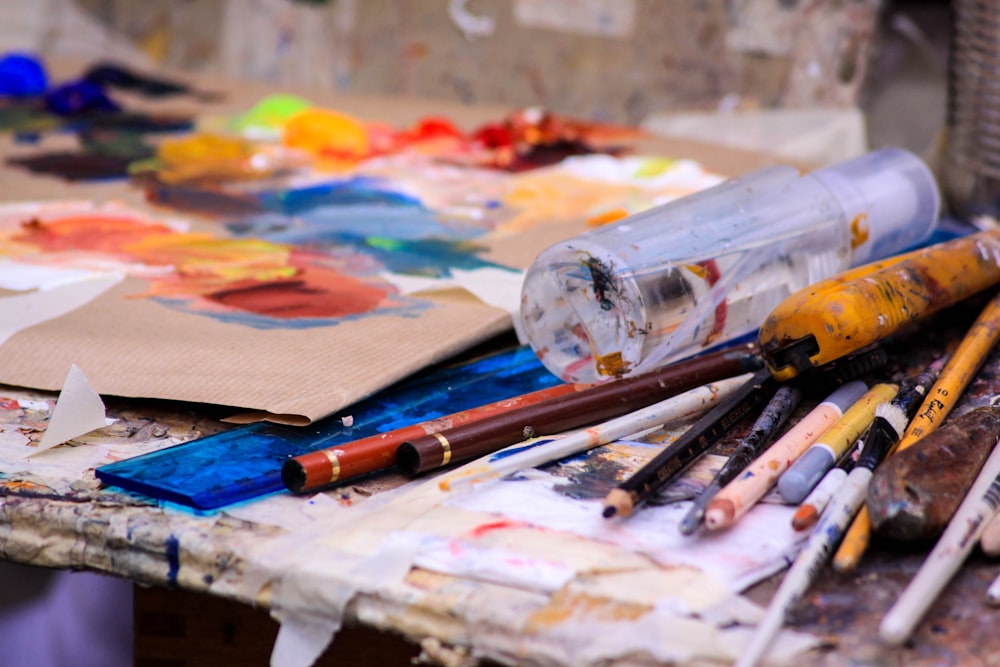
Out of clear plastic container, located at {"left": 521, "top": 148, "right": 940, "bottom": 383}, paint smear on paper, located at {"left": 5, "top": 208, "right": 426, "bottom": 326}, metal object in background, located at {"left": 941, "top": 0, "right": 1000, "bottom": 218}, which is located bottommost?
paint smear on paper, located at {"left": 5, "top": 208, "right": 426, "bottom": 326}

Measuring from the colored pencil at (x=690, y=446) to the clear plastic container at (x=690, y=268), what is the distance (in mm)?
53

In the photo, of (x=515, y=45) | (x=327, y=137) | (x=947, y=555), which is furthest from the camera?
(x=515, y=45)

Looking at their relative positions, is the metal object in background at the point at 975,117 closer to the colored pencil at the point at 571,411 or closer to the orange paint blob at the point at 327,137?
the colored pencil at the point at 571,411

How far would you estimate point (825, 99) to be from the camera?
1586 mm

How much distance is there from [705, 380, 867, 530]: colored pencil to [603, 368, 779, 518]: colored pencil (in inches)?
1.2

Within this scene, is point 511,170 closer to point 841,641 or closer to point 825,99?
point 825,99

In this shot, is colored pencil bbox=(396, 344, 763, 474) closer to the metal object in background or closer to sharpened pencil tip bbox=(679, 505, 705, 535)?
sharpened pencil tip bbox=(679, 505, 705, 535)

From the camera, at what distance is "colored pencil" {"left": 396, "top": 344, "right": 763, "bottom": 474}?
0.55 m

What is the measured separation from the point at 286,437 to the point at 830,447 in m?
0.29

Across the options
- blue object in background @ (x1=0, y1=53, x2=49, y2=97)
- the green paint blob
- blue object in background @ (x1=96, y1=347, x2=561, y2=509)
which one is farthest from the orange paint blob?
blue object in background @ (x1=96, y1=347, x2=561, y2=509)

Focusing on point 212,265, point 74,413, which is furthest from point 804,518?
point 212,265

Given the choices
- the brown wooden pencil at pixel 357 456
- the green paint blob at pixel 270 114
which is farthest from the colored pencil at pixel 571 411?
the green paint blob at pixel 270 114

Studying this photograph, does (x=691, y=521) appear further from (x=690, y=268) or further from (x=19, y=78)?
(x=19, y=78)

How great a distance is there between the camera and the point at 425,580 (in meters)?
0.45
